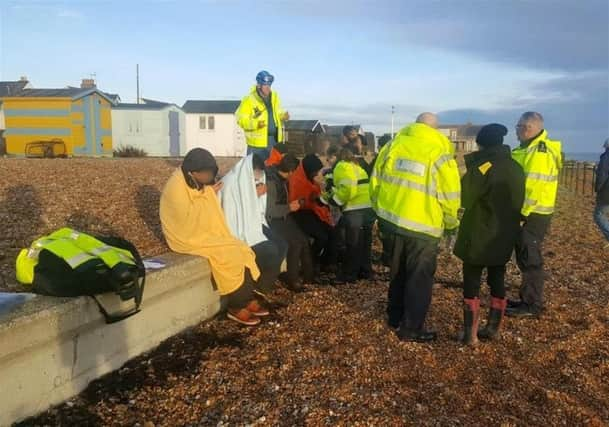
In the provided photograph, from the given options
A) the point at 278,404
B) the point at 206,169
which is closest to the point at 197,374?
the point at 278,404

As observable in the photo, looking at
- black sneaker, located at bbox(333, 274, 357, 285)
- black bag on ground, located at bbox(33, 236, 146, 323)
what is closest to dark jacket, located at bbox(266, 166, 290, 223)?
black sneaker, located at bbox(333, 274, 357, 285)

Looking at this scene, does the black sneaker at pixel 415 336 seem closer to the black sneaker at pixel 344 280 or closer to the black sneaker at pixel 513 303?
the black sneaker at pixel 513 303

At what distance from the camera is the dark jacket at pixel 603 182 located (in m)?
7.84

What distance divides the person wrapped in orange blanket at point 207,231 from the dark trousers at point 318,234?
1.57 metres

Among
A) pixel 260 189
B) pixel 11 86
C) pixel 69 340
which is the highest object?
pixel 11 86

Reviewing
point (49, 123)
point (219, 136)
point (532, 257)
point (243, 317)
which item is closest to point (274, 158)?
point (243, 317)

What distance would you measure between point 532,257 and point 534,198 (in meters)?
0.57

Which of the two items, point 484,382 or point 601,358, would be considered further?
point 601,358

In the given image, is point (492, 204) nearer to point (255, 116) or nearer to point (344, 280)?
point (344, 280)

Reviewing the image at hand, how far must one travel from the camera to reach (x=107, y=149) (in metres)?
28.5

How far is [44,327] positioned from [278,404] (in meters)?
1.43

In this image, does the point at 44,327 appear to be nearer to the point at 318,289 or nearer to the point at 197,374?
the point at 197,374

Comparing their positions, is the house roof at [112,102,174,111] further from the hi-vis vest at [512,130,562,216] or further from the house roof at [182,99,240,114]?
the hi-vis vest at [512,130,562,216]

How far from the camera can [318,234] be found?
21.9 ft
